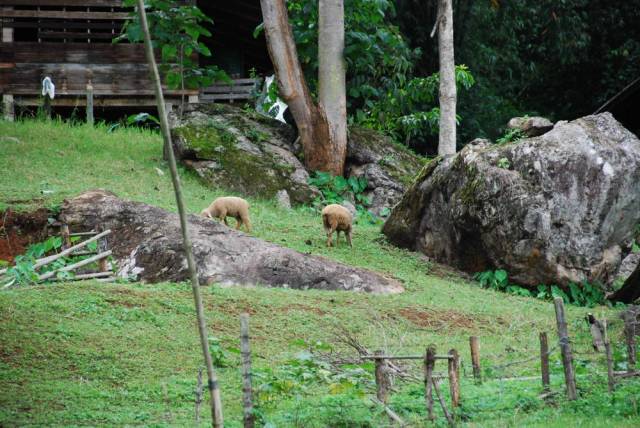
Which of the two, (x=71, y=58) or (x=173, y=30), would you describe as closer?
(x=173, y=30)

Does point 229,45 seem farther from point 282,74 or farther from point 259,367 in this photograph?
point 259,367

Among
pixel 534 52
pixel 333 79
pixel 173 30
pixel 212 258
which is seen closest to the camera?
pixel 212 258

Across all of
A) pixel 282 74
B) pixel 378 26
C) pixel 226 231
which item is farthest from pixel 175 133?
pixel 226 231

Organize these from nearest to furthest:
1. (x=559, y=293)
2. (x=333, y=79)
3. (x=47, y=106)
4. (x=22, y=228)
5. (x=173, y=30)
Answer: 1. (x=22, y=228)
2. (x=559, y=293)
3. (x=173, y=30)
4. (x=333, y=79)
5. (x=47, y=106)

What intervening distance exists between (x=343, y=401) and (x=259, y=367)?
1893 millimetres

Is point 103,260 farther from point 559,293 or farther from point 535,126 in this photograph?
point 535,126

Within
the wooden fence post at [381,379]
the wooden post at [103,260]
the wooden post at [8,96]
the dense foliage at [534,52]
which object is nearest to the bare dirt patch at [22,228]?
the wooden post at [103,260]

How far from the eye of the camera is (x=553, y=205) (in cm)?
1524

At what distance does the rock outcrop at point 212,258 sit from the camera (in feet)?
42.9

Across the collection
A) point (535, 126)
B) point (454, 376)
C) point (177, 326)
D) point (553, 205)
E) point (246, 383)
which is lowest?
point (177, 326)

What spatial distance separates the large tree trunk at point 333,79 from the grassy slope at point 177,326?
391 cm

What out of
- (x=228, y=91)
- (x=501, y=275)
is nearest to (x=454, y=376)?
(x=501, y=275)

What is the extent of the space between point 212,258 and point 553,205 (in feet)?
18.1

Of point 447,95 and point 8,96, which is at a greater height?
point 8,96
